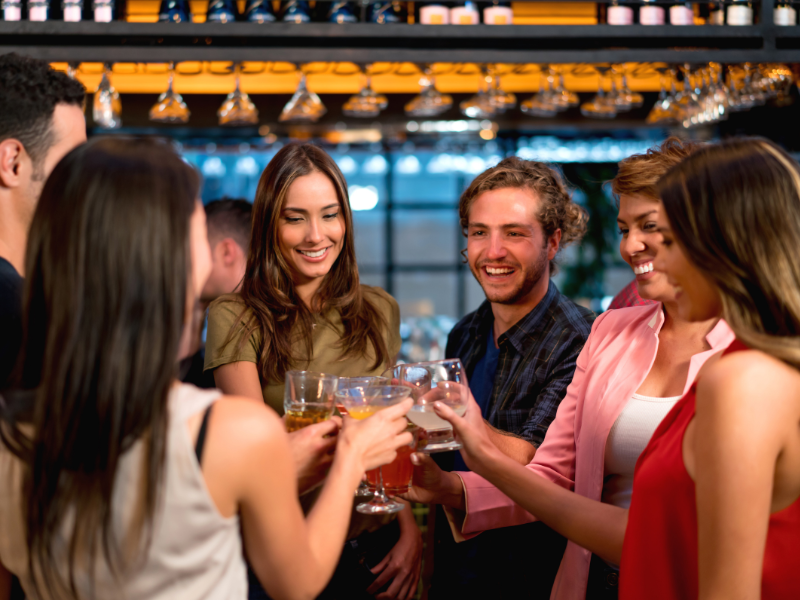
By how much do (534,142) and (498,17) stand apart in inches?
146

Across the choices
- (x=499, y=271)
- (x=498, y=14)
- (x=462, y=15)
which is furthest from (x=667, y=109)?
(x=499, y=271)

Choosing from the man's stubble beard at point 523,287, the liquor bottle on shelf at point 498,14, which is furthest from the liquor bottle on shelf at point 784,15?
the man's stubble beard at point 523,287

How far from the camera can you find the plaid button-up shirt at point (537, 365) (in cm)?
199

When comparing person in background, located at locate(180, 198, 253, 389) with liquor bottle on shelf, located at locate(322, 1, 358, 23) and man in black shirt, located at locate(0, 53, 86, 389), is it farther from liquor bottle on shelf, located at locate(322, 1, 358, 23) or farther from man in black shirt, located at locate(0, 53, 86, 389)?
man in black shirt, located at locate(0, 53, 86, 389)

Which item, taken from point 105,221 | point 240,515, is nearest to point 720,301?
point 240,515

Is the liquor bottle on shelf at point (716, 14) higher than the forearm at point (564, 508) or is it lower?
higher

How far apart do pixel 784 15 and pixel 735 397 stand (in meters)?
2.42

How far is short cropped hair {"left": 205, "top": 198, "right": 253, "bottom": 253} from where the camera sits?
3.14m

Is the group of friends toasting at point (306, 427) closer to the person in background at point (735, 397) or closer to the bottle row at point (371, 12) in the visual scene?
the person in background at point (735, 397)

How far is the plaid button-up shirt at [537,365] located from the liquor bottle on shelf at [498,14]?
3.98 feet

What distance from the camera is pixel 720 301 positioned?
122 cm

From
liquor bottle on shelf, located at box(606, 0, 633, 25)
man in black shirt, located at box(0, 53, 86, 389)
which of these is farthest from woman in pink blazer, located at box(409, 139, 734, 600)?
liquor bottle on shelf, located at box(606, 0, 633, 25)

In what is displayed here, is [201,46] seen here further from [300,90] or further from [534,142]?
[534,142]

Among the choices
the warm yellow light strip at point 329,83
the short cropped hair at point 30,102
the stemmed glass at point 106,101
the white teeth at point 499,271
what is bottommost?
the white teeth at point 499,271
